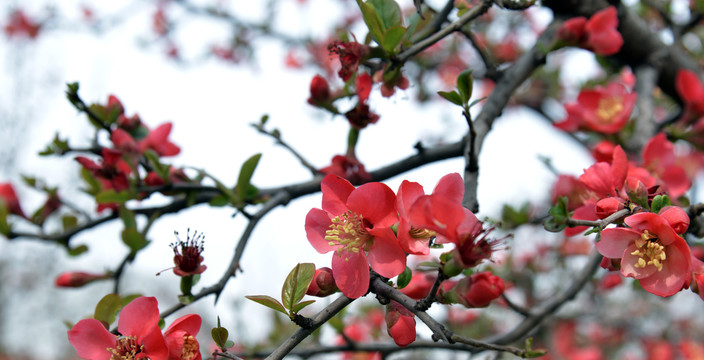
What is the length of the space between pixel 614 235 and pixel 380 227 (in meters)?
0.34

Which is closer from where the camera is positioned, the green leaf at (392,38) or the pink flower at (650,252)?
the pink flower at (650,252)

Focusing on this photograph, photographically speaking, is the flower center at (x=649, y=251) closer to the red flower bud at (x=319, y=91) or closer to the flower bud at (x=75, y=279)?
the red flower bud at (x=319, y=91)

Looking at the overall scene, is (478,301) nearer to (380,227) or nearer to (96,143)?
(380,227)

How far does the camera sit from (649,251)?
68 cm

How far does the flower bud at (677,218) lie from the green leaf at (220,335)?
652mm

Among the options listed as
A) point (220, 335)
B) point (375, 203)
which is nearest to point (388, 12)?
point (375, 203)

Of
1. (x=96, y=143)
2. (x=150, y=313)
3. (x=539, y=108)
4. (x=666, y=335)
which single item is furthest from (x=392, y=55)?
(x=666, y=335)

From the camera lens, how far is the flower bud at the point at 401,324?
0.65 m

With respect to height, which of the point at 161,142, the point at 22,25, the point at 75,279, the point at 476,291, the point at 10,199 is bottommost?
the point at 476,291

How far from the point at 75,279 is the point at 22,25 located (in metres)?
5.11

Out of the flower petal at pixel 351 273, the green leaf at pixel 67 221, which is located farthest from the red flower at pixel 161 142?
the flower petal at pixel 351 273

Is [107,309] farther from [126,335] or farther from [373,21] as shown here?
[373,21]

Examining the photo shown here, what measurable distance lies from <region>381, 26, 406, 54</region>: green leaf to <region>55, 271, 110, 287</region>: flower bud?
3.37 feet

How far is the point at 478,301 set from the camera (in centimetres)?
70
